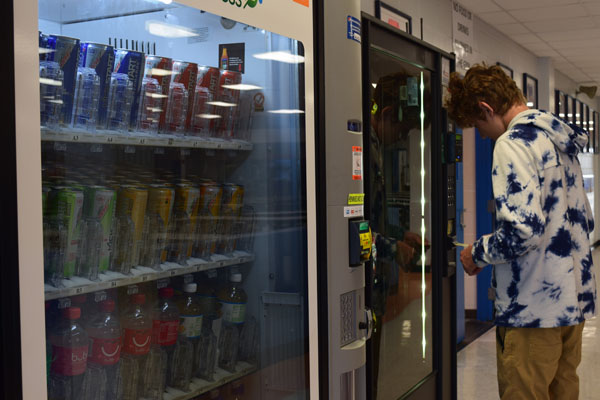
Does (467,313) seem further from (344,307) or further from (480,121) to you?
(344,307)

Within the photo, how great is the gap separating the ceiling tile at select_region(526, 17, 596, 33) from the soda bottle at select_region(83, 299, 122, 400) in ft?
21.2

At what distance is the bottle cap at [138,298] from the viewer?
68.8 inches

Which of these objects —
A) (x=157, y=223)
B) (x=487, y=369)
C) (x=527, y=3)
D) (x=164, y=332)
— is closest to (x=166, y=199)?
(x=157, y=223)

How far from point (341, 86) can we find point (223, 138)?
0.47 meters

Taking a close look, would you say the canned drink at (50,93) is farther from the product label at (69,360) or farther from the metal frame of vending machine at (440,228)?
the metal frame of vending machine at (440,228)

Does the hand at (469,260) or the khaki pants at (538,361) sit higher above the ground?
the hand at (469,260)

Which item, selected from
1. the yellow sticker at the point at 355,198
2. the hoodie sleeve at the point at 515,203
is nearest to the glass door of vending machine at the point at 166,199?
the yellow sticker at the point at 355,198

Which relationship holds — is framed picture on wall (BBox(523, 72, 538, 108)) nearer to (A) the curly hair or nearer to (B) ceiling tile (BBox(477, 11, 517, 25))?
(B) ceiling tile (BBox(477, 11, 517, 25))

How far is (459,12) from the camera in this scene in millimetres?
5738

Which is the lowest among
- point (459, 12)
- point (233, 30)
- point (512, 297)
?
point (512, 297)

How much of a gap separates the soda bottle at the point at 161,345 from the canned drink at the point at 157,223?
15cm

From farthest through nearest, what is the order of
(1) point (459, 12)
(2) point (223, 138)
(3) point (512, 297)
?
1. (1) point (459, 12)
2. (3) point (512, 297)
3. (2) point (223, 138)

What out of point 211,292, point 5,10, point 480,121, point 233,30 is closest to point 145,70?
point 233,30

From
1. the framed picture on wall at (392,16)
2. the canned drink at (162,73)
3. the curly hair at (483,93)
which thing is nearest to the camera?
the canned drink at (162,73)
